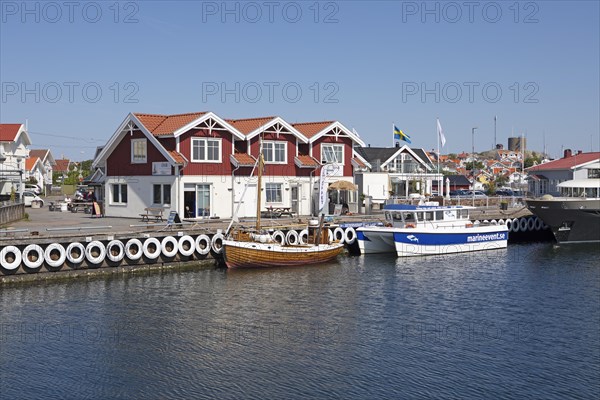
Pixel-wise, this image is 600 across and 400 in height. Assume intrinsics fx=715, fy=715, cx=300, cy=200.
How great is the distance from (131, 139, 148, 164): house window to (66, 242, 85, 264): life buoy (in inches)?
557

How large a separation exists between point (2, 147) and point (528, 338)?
199ft

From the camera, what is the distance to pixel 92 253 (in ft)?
107

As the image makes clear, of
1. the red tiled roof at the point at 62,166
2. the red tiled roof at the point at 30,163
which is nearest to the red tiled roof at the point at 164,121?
the red tiled roof at the point at 30,163

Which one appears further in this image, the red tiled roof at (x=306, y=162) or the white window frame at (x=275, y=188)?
the red tiled roof at (x=306, y=162)

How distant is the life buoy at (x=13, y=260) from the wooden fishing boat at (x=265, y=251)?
9.41 metres

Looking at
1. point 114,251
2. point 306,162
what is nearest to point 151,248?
point 114,251

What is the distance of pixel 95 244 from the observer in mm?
32531

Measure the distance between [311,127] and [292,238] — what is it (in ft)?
46.8

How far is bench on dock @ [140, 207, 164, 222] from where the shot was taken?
41922 mm

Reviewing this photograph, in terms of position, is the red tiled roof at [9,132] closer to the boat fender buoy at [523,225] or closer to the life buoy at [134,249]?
the life buoy at [134,249]

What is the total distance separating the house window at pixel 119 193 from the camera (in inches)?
1854

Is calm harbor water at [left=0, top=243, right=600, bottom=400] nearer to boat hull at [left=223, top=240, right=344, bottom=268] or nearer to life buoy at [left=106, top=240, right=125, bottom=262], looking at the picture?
boat hull at [left=223, top=240, right=344, bottom=268]

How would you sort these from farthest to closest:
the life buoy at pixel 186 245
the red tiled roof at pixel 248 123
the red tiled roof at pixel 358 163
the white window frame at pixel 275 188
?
the red tiled roof at pixel 358 163, the white window frame at pixel 275 188, the red tiled roof at pixel 248 123, the life buoy at pixel 186 245

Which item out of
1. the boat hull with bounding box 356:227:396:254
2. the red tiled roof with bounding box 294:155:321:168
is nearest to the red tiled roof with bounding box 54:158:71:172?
the red tiled roof with bounding box 294:155:321:168
